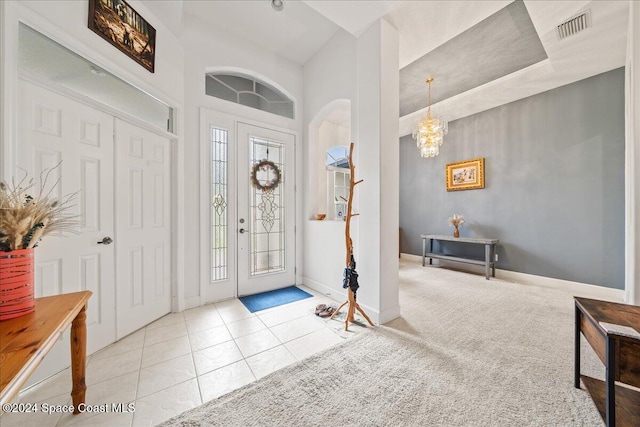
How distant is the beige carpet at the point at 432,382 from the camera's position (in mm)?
1322

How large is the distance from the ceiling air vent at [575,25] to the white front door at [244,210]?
11.1 ft

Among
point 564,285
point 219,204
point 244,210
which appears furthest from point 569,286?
point 219,204

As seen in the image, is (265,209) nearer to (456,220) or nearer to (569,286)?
(456,220)

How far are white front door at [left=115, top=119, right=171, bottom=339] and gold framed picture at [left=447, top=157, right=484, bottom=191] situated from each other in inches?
205

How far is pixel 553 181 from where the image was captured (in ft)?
12.3

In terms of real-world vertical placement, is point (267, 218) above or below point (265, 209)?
below

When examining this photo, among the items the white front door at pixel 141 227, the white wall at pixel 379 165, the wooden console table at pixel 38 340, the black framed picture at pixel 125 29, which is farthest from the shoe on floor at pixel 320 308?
the black framed picture at pixel 125 29

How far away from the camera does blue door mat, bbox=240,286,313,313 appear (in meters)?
2.92

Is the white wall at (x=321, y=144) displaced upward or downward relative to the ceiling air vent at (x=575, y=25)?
downward

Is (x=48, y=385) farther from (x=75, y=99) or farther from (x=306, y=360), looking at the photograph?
(x=75, y=99)

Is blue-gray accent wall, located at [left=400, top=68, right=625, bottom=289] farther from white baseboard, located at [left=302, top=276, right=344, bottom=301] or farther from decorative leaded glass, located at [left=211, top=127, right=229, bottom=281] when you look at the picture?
decorative leaded glass, located at [left=211, top=127, right=229, bottom=281]

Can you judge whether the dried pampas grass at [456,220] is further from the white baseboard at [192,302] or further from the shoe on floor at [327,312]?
the white baseboard at [192,302]

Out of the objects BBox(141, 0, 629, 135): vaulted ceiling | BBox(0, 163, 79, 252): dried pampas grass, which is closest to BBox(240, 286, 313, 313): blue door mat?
BBox(0, 163, 79, 252): dried pampas grass

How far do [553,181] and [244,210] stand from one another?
193 inches
